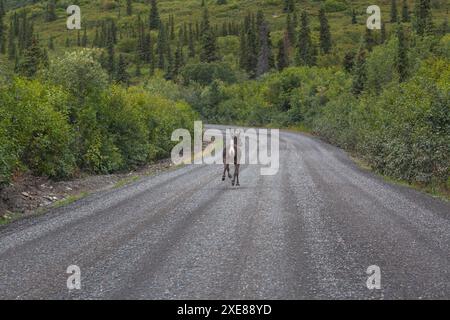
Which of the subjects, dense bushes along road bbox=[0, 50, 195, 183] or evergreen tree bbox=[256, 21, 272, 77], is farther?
evergreen tree bbox=[256, 21, 272, 77]

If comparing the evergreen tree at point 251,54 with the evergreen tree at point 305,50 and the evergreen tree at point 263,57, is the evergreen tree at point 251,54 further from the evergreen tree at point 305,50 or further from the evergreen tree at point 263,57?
the evergreen tree at point 305,50

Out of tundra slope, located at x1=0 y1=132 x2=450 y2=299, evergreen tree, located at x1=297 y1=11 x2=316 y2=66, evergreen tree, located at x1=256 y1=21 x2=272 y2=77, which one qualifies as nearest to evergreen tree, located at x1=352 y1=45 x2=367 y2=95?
tundra slope, located at x1=0 y1=132 x2=450 y2=299

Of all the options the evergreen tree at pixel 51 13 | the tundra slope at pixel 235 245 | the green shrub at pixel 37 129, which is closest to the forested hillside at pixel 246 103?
the green shrub at pixel 37 129

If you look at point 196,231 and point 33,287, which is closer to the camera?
point 33,287

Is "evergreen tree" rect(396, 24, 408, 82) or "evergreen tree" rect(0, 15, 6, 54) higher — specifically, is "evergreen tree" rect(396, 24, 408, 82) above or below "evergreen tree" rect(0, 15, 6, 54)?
below

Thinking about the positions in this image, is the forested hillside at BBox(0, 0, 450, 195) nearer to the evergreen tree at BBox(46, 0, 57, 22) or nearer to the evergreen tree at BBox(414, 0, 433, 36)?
the evergreen tree at BBox(414, 0, 433, 36)

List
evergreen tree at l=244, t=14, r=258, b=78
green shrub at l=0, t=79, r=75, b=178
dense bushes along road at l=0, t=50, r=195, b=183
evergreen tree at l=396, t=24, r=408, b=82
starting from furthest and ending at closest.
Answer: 1. evergreen tree at l=244, t=14, r=258, b=78
2. evergreen tree at l=396, t=24, r=408, b=82
3. dense bushes along road at l=0, t=50, r=195, b=183
4. green shrub at l=0, t=79, r=75, b=178

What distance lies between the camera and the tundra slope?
663 cm

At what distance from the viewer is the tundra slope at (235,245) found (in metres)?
6.63

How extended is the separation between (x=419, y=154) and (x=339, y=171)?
382 cm

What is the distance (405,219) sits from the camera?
437 inches

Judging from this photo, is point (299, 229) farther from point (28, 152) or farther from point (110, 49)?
point (110, 49)

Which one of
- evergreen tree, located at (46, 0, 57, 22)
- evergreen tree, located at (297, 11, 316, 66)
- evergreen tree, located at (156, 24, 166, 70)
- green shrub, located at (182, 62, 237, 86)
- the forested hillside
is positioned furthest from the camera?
evergreen tree, located at (46, 0, 57, 22)
